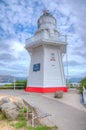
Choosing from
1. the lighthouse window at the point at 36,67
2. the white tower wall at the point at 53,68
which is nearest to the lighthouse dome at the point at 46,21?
the white tower wall at the point at 53,68

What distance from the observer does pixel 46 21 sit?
666 inches

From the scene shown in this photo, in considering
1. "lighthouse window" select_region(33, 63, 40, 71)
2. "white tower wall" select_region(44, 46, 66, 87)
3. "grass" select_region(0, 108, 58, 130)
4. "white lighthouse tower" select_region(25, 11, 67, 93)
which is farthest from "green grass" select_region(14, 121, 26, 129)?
"lighthouse window" select_region(33, 63, 40, 71)

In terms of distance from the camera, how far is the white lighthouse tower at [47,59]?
15184 millimetres

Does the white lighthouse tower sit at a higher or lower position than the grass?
higher

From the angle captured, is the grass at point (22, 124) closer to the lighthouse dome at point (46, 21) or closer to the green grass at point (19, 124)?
the green grass at point (19, 124)

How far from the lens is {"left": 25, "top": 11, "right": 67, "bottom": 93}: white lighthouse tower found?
598 inches

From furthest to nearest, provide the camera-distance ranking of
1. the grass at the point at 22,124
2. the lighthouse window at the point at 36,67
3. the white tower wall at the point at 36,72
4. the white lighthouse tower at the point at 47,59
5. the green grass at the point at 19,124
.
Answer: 1. the lighthouse window at the point at 36,67
2. the white tower wall at the point at 36,72
3. the white lighthouse tower at the point at 47,59
4. the green grass at the point at 19,124
5. the grass at the point at 22,124

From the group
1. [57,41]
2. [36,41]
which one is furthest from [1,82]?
[57,41]

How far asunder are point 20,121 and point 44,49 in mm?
10355

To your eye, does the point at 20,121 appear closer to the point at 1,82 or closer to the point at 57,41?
the point at 57,41

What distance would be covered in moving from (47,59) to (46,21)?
4.43 m

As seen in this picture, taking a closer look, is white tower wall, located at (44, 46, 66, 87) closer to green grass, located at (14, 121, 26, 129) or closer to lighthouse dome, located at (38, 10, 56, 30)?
lighthouse dome, located at (38, 10, 56, 30)

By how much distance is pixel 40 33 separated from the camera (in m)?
15.8

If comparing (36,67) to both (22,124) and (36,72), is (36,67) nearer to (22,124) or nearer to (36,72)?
(36,72)
